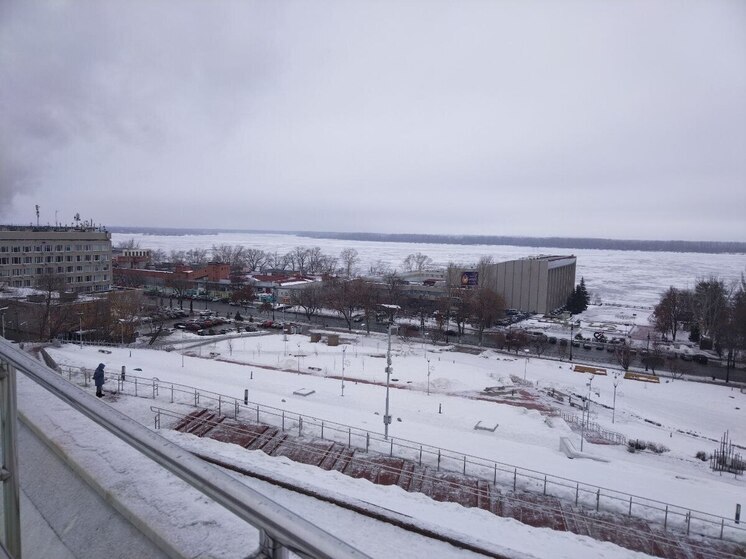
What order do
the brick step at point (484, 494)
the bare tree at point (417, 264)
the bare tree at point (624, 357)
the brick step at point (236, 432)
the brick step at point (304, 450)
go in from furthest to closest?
the bare tree at point (417, 264) < the bare tree at point (624, 357) < the brick step at point (236, 432) < the brick step at point (304, 450) < the brick step at point (484, 494)

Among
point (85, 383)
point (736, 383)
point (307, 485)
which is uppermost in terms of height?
point (307, 485)

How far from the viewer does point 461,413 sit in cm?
1877

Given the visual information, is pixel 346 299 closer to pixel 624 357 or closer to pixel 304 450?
pixel 624 357

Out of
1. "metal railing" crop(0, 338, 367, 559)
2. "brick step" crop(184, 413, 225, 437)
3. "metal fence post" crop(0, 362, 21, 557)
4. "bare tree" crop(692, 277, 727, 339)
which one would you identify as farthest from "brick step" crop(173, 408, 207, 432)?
"bare tree" crop(692, 277, 727, 339)

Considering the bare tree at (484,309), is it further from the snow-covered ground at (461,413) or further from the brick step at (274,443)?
the brick step at (274,443)

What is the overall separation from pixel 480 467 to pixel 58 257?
1629 inches

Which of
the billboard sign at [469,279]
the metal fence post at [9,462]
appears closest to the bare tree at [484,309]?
the billboard sign at [469,279]

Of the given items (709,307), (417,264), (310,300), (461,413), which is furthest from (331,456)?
(417,264)

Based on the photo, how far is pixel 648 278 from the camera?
89438 millimetres

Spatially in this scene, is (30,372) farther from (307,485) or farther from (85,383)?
(85,383)

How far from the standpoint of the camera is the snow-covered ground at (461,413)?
7.95 meters

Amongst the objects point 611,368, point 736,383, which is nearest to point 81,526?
point 611,368

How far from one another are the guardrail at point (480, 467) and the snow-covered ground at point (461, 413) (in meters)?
0.75

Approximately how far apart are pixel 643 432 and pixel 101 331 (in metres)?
29.7
